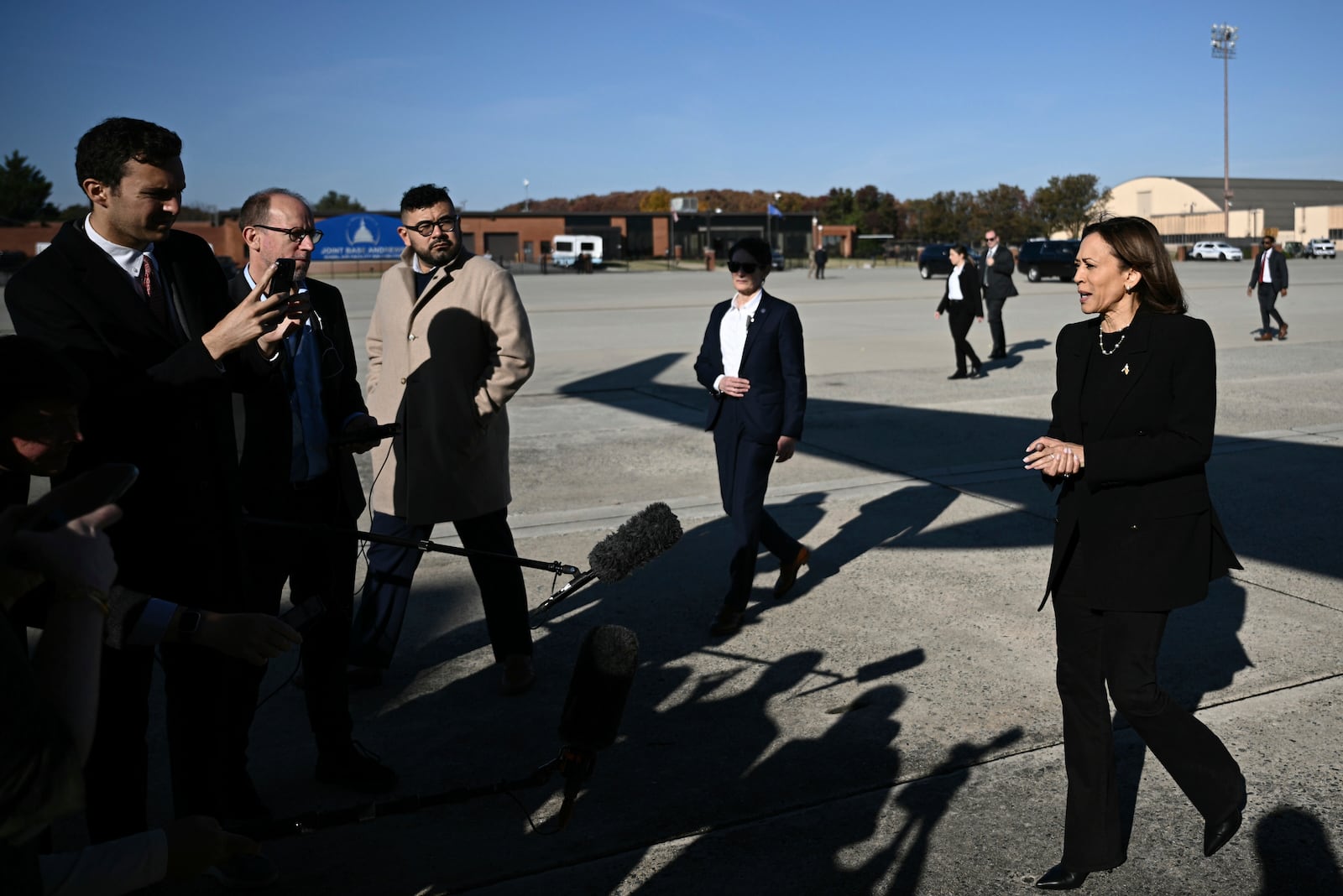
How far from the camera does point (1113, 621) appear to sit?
310cm

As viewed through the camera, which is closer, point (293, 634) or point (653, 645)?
point (293, 634)

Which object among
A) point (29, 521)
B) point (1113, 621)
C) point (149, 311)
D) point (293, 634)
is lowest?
point (1113, 621)

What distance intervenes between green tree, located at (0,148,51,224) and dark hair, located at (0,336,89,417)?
105009 mm

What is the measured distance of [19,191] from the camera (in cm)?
9544

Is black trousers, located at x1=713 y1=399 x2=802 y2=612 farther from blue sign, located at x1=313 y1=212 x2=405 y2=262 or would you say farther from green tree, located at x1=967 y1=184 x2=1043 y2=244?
green tree, located at x1=967 y1=184 x2=1043 y2=244

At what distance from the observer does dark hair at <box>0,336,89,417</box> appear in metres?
1.82

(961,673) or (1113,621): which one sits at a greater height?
(1113,621)

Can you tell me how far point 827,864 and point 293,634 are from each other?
174 centimetres

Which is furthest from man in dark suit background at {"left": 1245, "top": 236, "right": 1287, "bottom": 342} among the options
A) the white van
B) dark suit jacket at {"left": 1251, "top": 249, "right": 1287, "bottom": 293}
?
the white van

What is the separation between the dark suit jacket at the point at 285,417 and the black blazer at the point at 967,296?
1099 centimetres

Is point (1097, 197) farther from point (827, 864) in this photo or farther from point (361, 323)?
point (827, 864)

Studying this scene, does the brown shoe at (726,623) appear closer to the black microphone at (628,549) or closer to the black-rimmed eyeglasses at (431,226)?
the black microphone at (628,549)

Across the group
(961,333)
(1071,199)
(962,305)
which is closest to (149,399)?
(961,333)

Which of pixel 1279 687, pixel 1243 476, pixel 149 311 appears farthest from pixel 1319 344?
pixel 149 311
